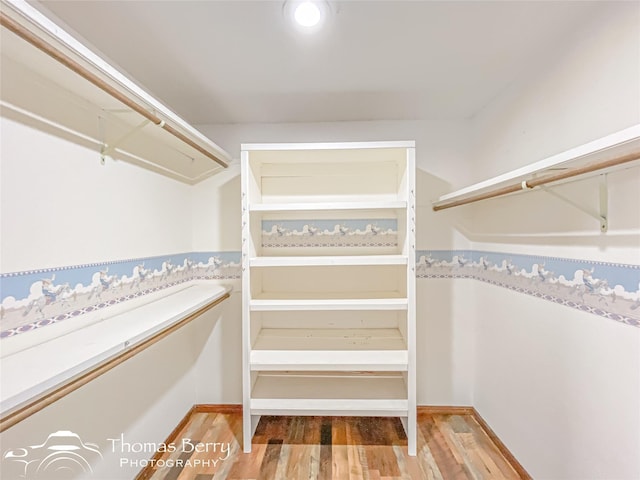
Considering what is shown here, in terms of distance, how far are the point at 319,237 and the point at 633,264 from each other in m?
1.51

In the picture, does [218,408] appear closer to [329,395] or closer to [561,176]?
[329,395]

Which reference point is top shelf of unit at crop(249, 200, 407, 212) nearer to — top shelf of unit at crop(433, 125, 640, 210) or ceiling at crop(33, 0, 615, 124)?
top shelf of unit at crop(433, 125, 640, 210)

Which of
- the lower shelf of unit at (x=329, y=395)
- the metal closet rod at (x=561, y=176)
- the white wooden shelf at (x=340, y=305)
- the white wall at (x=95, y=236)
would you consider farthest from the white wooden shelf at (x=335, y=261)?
the lower shelf of unit at (x=329, y=395)

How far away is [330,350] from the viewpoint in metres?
1.71

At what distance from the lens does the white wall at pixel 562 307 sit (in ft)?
3.12

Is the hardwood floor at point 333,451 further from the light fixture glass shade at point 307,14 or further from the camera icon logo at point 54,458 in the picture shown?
the light fixture glass shade at point 307,14

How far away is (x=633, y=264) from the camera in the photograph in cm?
92

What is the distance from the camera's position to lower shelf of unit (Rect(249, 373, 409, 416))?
158 cm

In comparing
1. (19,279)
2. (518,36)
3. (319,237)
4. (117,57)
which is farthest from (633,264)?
(117,57)

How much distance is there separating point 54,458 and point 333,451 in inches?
48.2

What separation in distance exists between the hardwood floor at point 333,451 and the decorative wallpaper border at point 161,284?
917mm

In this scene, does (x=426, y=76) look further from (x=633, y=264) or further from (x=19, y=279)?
(x=19, y=279)

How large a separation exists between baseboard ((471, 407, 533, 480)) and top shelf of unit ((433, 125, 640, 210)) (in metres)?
1.35
